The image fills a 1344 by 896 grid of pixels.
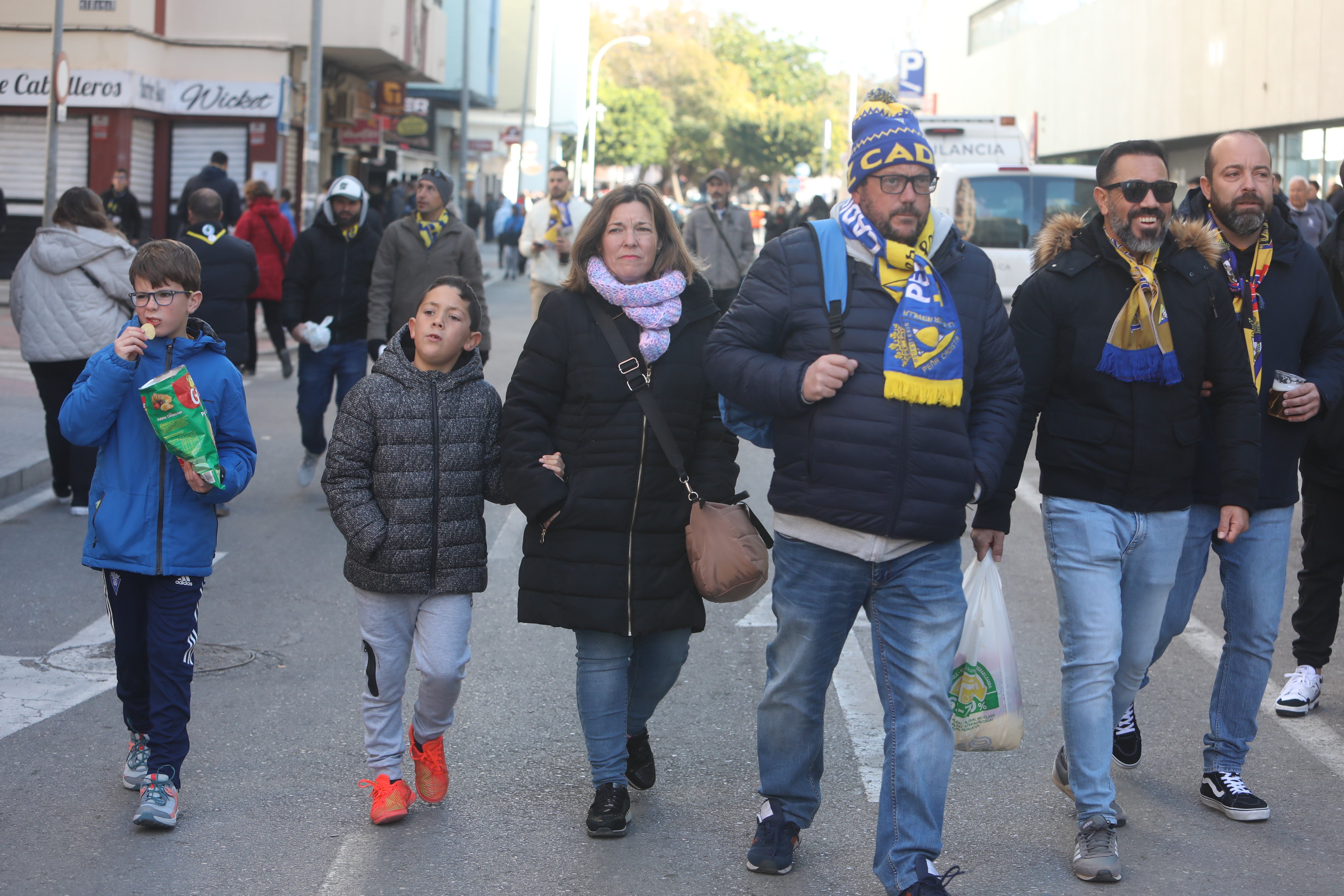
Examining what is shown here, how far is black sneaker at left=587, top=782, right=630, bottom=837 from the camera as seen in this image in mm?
4367

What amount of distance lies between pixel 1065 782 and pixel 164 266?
312 centimetres

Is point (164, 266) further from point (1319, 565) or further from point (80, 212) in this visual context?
point (80, 212)

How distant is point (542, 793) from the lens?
4.74m

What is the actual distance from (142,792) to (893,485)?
7.85 feet

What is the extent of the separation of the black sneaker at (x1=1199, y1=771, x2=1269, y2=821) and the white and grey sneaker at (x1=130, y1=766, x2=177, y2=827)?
10.2ft

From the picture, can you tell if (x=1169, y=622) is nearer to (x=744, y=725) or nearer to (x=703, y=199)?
(x=744, y=725)

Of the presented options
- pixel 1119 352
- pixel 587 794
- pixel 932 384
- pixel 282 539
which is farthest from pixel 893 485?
pixel 282 539

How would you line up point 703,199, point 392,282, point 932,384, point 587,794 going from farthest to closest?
1. point 703,199
2. point 392,282
3. point 587,794
4. point 932,384

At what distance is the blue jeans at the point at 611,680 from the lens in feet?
14.4

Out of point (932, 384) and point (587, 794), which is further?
point (587, 794)

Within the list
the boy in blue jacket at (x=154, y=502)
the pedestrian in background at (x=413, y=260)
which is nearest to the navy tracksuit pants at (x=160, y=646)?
the boy in blue jacket at (x=154, y=502)

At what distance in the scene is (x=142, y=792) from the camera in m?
4.46

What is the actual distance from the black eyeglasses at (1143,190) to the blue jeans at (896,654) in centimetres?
114

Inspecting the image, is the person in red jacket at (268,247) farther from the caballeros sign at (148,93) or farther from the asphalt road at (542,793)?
the caballeros sign at (148,93)
